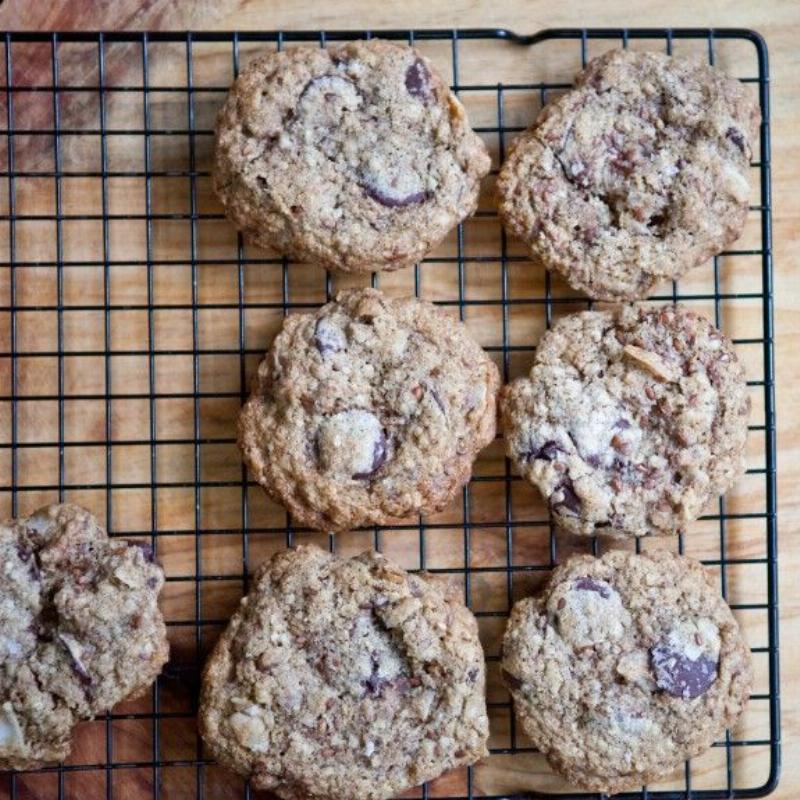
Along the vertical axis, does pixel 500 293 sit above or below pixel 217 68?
below

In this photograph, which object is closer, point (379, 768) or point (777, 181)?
point (379, 768)

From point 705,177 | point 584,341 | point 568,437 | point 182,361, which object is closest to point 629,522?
point 568,437

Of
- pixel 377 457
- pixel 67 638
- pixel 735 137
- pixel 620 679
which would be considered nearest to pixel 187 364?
pixel 377 457

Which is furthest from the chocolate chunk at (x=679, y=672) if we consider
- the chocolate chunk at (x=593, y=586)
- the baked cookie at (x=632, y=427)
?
the baked cookie at (x=632, y=427)

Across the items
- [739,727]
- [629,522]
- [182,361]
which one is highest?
[182,361]

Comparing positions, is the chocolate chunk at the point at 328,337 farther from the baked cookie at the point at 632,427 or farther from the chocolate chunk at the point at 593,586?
the chocolate chunk at the point at 593,586

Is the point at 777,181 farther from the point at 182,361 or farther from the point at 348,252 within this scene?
the point at 182,361

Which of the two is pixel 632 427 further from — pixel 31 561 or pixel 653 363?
pixel 31 561
